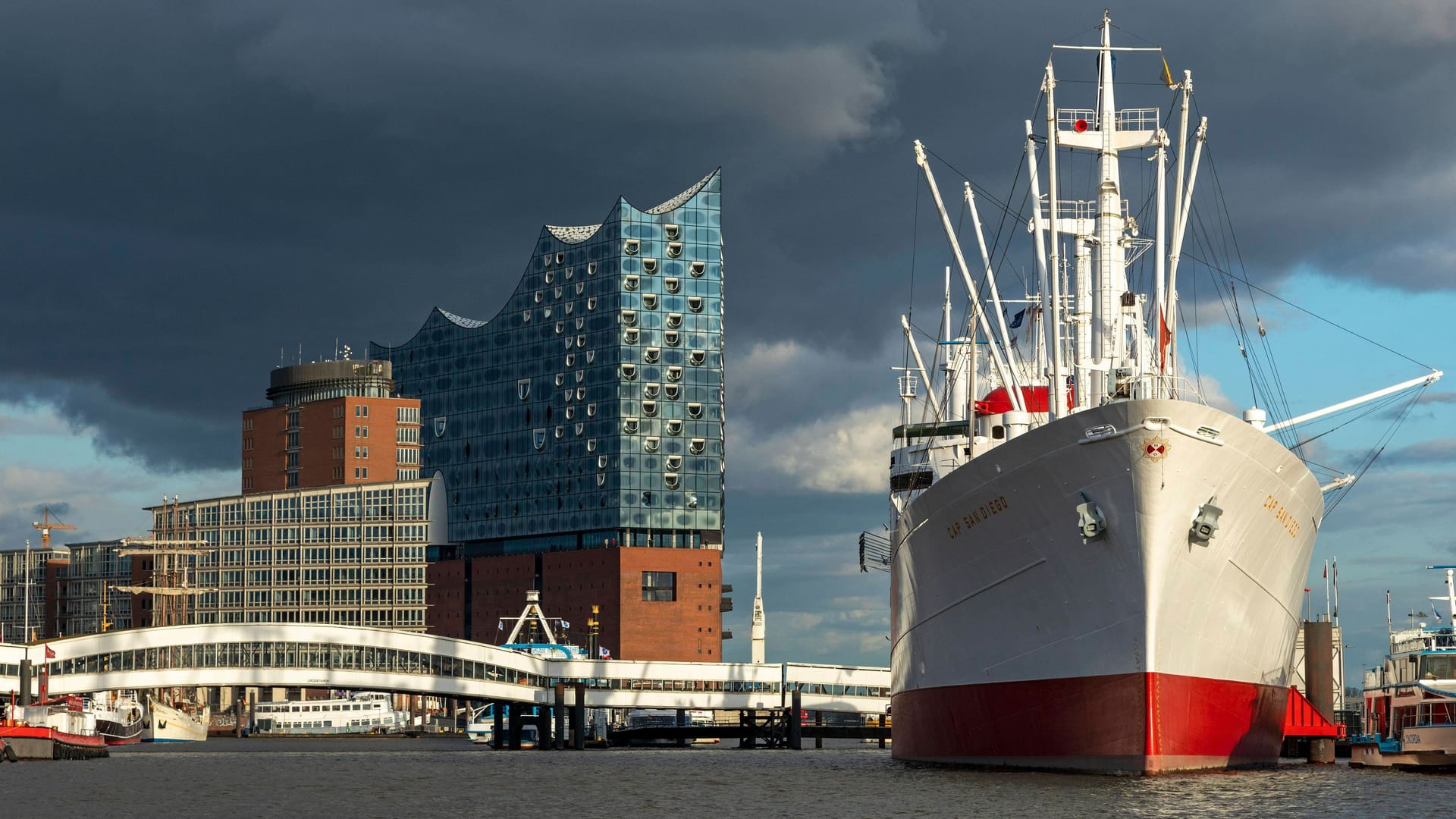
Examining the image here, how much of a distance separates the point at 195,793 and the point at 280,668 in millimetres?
62856

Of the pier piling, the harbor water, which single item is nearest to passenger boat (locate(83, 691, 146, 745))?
the harbor water

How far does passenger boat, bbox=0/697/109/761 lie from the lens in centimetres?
9444

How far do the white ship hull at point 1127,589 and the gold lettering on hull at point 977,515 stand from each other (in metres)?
0.06

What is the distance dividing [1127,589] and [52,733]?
67374 mm

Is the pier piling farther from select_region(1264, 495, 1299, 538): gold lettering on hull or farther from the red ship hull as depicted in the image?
select_region(1264, 495, 1299, 538): gold lettering on hull

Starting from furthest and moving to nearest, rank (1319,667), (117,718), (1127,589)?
(117,718) → (1319,667) → (1127,589)

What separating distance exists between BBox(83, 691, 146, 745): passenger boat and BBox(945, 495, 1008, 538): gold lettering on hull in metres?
81.8

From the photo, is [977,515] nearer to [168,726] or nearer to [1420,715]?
[1420,715]

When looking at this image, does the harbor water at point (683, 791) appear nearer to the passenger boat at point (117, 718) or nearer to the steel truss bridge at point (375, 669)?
the steel truss bridge at point (375, 669)

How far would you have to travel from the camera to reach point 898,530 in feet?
239

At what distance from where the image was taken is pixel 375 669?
13075cm

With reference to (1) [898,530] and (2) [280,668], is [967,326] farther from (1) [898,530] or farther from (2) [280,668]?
(2) [280,668]

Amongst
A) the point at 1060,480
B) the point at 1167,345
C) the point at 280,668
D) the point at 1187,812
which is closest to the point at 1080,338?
the point at 1167,345

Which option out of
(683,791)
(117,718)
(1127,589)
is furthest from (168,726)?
(1127,589)
